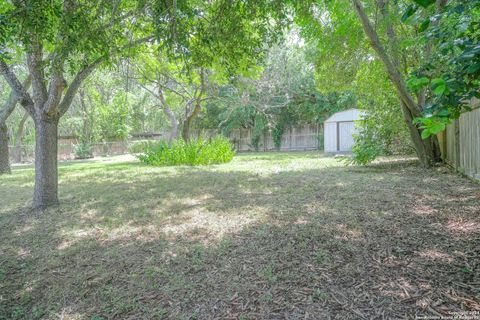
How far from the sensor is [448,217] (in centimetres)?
309

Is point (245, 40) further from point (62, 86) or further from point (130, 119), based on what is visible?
point (130, 119)

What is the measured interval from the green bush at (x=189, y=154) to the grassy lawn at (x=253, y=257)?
6.17 m

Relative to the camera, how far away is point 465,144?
A: 5.09 m

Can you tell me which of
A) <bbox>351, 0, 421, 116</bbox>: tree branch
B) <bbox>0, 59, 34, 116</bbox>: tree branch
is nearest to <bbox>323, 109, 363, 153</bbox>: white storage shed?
<bbox>351, 0, 421, 116</bbox>: tree branch

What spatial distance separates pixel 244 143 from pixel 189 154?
38.0ft

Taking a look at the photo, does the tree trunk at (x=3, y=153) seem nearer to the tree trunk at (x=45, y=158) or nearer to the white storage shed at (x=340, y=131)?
the tree trunk at (x=45, y=158)

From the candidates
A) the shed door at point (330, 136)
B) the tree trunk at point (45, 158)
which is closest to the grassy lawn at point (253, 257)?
the tree trunk at point (45, 158)

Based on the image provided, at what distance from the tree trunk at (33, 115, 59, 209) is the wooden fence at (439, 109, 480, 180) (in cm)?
607

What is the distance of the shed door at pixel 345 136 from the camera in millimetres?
14238

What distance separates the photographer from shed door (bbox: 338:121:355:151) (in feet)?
46.7

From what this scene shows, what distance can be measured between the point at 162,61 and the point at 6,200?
6331mm

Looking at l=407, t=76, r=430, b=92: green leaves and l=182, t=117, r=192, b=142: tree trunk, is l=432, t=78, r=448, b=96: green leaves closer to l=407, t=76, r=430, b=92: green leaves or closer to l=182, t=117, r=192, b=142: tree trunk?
l=407, t=76, r=430, b=92: green leaves

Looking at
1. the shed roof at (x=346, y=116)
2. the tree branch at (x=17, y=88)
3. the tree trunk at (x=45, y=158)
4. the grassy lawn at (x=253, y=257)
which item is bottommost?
the grassy lawn at (x=253, y=257)

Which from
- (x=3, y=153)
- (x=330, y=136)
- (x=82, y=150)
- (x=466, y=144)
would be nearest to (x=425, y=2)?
(x=466, y=144)
